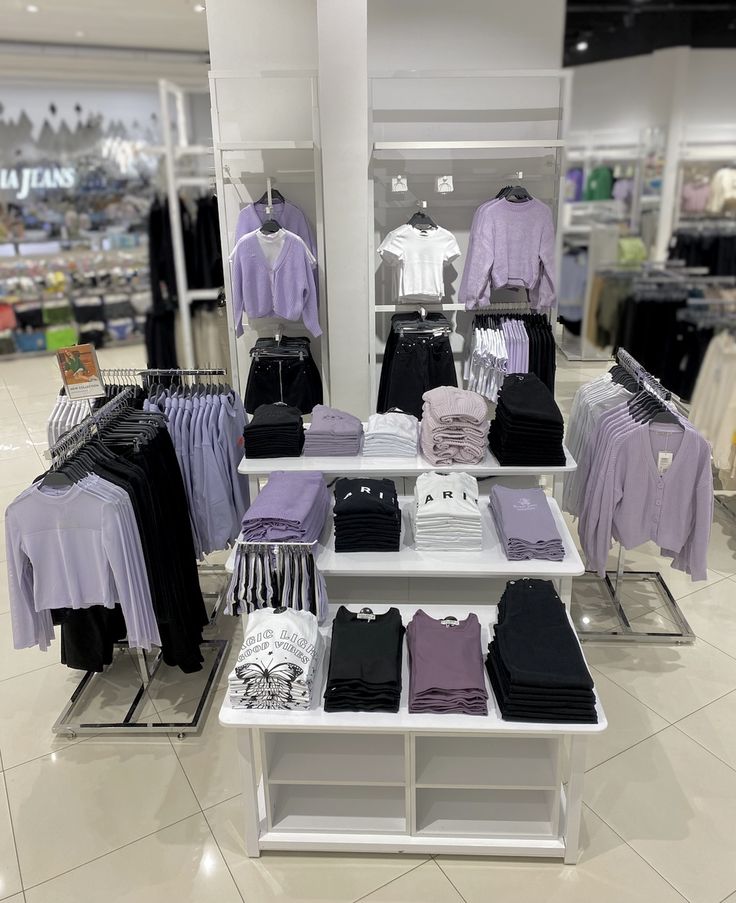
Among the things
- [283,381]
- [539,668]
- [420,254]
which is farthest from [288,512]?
[420,254]

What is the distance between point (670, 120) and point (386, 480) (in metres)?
1.88

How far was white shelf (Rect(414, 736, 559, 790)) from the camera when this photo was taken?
2381 millimetres

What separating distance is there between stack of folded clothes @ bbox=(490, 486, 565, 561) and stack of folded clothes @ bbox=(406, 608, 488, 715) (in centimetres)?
31

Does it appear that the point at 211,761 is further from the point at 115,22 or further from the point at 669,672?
the point at 115,22

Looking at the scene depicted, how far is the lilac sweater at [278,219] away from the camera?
4551 mm

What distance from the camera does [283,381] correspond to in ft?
15.3

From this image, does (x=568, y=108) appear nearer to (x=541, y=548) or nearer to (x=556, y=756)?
(x=541, y=548)

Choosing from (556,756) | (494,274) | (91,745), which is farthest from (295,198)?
(556,756)

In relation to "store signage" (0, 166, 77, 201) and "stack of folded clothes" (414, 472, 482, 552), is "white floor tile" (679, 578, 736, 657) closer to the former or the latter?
"stack of folded clothes" (414, 472, 482, 552)

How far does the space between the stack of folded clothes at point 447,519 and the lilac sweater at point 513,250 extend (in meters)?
2.00

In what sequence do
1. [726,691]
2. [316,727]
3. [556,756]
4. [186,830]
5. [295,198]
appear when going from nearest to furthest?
[316,727] → [556,756] → [186,830] → [726,691] → [295,198]

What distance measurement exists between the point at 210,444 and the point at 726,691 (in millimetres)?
2516

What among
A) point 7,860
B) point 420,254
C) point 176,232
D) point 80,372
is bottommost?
point 7,860

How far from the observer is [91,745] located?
9.94 feet
